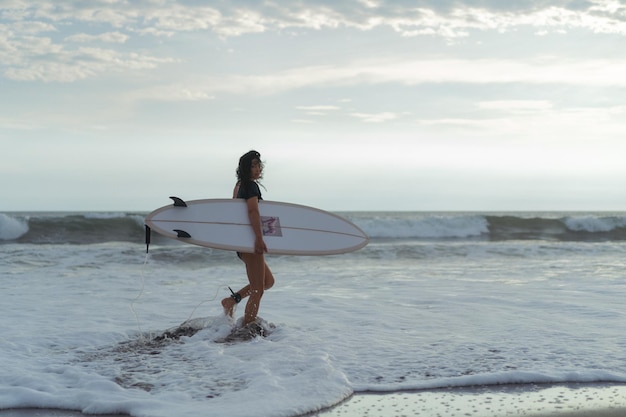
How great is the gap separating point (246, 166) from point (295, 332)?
1450mm

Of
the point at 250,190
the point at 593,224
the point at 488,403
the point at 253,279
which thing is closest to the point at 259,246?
the point at 253,279

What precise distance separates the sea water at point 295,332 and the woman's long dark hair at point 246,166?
47.3 inches

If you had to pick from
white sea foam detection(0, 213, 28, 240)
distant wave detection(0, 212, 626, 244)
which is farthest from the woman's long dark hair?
white sea foam detection(0, 213, 28, 240)

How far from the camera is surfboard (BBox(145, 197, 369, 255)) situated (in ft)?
17.3

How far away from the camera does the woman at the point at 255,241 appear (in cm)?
493

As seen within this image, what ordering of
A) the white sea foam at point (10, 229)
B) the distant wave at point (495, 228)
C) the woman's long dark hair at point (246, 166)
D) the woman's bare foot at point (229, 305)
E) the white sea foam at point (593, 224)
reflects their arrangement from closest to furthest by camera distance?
the woman's long dark hair at point (246, 166)
the woman's bare foot at point (229, 305)
the white sea foam at point (10, 229)
the distant wave at point (495, 228)
the white sea foam at point (593, 224)

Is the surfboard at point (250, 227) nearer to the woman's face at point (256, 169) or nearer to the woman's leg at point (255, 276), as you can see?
the woman's leg at point (255, 276)

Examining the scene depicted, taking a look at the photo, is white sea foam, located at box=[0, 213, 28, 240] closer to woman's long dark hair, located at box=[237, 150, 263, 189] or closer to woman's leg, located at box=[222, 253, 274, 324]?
woman's leg, located at box=[222, 253, 274, 324]

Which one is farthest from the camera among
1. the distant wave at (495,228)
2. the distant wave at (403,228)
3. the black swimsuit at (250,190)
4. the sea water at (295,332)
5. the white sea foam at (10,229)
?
the distant wave at (495,228)

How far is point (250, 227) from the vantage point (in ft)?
17.2

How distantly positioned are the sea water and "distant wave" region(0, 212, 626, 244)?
6.59m

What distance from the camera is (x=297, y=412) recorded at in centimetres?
323

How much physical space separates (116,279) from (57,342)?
4.09 meters

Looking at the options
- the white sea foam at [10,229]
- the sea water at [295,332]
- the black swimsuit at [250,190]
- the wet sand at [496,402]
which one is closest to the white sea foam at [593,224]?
the sea water at [295,332]
